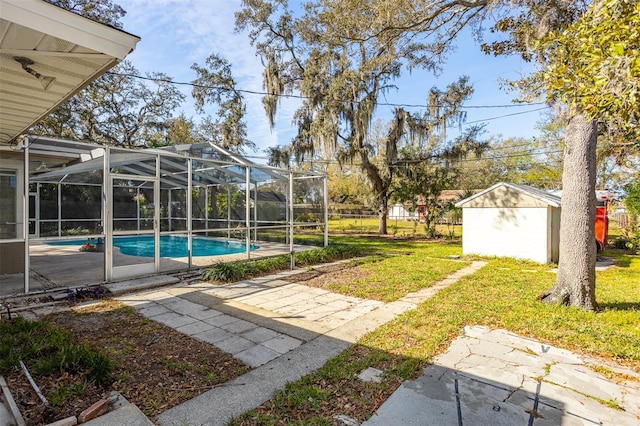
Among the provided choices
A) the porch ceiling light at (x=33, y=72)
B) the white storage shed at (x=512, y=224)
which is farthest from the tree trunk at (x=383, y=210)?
the porch ceiling light at (x=33, y=72)

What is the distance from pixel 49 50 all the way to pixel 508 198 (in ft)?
33.4

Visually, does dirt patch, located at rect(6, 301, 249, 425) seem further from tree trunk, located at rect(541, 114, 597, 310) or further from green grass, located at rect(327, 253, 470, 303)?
tree trunk, located at rect(541, 114, 597, 310)

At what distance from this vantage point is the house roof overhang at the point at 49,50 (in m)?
2.41

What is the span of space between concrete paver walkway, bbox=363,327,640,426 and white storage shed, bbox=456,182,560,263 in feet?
21.5

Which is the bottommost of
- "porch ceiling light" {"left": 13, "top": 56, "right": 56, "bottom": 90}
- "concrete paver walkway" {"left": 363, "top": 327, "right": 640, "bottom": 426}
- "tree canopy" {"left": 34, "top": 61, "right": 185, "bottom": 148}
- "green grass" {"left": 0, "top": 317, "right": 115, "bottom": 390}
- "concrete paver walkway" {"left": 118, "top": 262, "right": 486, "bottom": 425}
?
"concrete paver walkway" {"left": 118, "top": 262, "right": 486, "bottom": 425}

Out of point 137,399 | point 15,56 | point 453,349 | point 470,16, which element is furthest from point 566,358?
point 470,16

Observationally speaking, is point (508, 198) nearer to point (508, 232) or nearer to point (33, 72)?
point (508, 232)

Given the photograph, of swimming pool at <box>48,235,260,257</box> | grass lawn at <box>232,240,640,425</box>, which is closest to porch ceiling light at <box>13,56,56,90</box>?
swimming pool at <box>48,235,260,257</box>

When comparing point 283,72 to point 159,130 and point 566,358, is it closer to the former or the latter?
point 159,130

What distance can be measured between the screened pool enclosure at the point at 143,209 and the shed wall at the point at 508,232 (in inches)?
184

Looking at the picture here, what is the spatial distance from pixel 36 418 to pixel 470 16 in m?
9.12

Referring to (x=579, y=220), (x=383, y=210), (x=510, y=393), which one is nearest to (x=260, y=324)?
(x=510, y=393)

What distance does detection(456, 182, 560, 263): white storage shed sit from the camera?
857cm

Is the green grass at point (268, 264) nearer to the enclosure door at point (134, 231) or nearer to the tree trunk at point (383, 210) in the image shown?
the enclosure door at point (134, 231)
